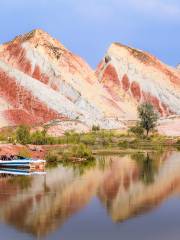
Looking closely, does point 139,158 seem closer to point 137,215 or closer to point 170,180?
Answer: point 170,180

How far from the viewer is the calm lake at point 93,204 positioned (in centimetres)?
1587

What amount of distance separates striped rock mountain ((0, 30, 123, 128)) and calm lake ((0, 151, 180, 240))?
33610 millimetres

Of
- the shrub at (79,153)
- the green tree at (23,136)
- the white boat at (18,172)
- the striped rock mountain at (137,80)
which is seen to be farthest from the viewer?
Answer: the striped rock mountain at (137,80)

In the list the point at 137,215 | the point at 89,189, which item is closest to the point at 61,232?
the point at 137,215

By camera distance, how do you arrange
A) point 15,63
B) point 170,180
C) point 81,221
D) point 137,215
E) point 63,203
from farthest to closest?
point 15,63
point 170,180
point 63,203
point 137,215
point 81,221

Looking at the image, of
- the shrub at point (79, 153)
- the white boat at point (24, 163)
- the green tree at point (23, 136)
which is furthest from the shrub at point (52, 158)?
the green tree at point (23, 136)

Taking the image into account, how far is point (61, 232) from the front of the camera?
15742 millimetres

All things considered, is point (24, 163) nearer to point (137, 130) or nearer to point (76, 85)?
point (137, 130)

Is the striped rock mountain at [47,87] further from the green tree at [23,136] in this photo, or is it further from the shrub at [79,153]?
the shrub at [79,153]

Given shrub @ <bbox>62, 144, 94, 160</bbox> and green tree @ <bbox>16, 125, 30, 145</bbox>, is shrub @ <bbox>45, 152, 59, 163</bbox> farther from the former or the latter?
green tree @ <bbox>16, 125, 30, 145</bbox>

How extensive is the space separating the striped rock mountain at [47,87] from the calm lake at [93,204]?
33.6m

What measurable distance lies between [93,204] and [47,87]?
5248 centimetres

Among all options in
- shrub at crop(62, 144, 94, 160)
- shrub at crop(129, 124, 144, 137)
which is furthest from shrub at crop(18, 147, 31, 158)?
shrub at crop(129, 124, 144, 137)

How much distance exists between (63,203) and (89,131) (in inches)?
1569
